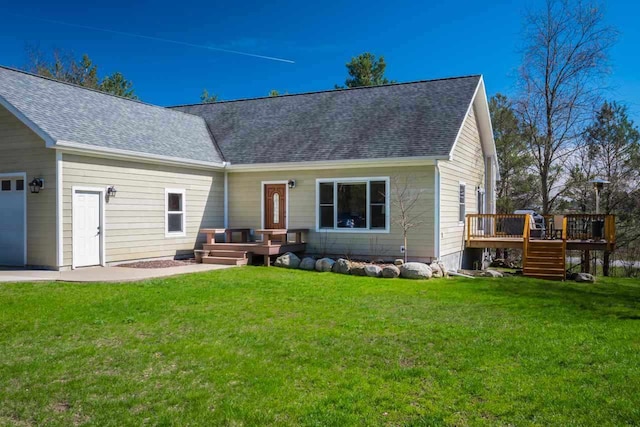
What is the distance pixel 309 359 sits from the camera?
5516 millimetres

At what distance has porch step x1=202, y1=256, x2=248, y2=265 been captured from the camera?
1423 cm

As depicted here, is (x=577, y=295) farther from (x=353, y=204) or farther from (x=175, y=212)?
(x=175, y=212)

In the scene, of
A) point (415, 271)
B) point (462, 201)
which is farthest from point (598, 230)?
point (415, 271)

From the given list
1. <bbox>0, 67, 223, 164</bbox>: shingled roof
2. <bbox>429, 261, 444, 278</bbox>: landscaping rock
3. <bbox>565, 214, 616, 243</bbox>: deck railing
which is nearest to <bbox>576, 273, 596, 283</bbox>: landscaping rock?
<bbox>565, 214, 616, 243</bbox>: deck railing

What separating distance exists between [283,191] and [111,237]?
5249mm

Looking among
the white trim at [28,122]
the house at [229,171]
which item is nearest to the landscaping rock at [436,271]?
the house at [229,171]

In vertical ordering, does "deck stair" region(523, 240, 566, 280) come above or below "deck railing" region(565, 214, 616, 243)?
below

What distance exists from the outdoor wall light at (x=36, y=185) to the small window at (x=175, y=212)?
3.57m

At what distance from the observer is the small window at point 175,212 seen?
14977mm

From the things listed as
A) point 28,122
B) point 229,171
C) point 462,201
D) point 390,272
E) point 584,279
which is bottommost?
point 584,279

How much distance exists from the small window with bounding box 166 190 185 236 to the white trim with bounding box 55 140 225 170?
35.4 inches

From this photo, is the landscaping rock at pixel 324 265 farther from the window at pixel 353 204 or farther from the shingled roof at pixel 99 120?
the shingled roof at pixel 99 120

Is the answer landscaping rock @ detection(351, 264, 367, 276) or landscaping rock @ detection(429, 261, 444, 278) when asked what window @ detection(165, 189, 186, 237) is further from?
landscaping rock @ detection(429, 261, 444, 278)

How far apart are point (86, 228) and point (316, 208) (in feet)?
20.7
